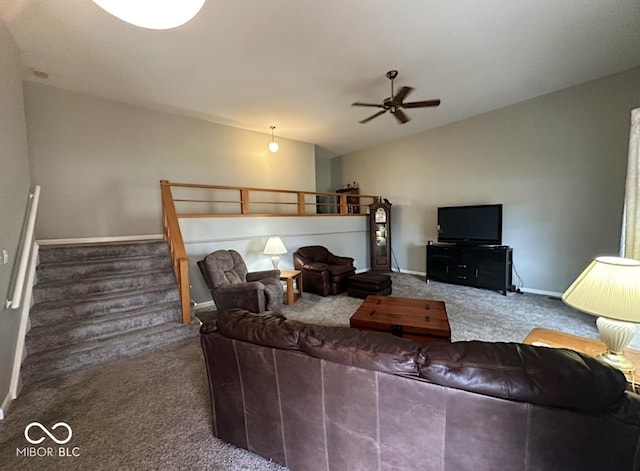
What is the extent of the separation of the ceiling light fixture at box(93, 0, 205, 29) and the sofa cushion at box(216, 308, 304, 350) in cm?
142

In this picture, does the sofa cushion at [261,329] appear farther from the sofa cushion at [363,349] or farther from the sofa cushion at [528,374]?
the sofa cushion at [528,374]

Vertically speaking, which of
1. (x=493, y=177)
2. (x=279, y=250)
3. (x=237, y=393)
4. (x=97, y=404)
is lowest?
(x=97, y=404)

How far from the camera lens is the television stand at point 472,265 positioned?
177 inches

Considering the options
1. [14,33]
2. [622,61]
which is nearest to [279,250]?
[14,33]

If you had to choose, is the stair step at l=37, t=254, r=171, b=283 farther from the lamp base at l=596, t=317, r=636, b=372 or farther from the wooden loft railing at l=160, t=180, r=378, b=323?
the lamp base at l=596, t=317, r=636, b=372

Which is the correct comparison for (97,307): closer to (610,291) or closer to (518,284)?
(610,291)

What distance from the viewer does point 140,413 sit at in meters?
1.92

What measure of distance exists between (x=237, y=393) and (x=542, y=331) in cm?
210

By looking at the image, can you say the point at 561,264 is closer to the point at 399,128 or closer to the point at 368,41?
the point at 399,128

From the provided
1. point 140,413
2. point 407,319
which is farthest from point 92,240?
point 407,319

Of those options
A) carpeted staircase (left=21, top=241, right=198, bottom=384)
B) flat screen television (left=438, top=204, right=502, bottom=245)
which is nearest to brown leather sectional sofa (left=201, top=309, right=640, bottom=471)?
carpeted staircase (left=21, top=241, right=198, bottom=384)

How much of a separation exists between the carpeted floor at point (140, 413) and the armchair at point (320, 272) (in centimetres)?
198

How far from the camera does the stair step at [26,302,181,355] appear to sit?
2.52m

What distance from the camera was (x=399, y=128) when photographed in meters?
5.78
